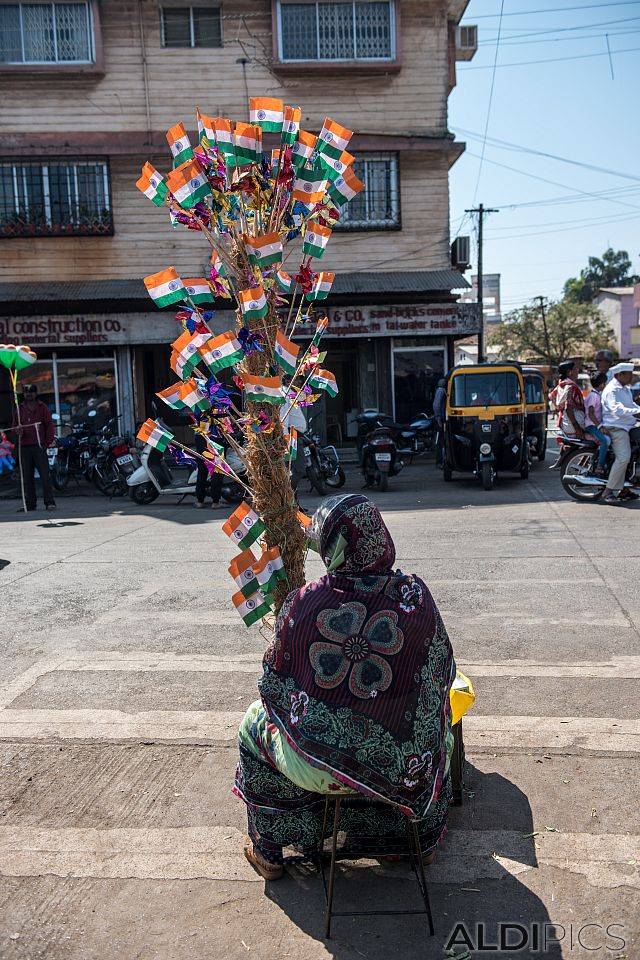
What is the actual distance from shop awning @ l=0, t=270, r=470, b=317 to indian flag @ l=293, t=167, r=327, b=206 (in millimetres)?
14302

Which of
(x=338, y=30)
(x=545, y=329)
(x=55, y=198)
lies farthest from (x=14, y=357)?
(x=545, y=329)

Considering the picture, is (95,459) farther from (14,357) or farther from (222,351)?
(222,351)

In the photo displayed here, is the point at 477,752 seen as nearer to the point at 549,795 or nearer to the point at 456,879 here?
the point at 549,795

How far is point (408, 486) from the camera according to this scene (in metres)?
14.3

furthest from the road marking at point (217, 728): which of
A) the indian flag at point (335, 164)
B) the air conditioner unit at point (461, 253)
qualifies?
the air conditioner unit at point (461, 253)

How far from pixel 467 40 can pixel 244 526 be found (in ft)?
66.1

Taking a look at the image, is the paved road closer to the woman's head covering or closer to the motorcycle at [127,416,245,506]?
the woman's head covering

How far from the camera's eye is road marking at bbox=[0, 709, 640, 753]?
166 inches

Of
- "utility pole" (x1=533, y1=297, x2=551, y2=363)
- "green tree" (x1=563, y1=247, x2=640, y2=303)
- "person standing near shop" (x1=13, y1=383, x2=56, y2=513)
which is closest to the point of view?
"person standing near shop" (x1=13, y1=383, x2=56, y2=513)

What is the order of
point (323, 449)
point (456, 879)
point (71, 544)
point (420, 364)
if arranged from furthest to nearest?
point (420, 364) < point (323, 449) < point (71, 544) < point (456, 879)

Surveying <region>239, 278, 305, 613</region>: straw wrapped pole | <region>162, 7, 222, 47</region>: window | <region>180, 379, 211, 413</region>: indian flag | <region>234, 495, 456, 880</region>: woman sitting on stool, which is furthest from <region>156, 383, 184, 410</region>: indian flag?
<region>162, 7, 222, 47</region>: window

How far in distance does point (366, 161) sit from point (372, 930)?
18.0 meters

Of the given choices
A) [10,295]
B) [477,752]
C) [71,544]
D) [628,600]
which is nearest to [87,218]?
[10,295]

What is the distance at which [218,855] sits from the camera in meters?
3.36
